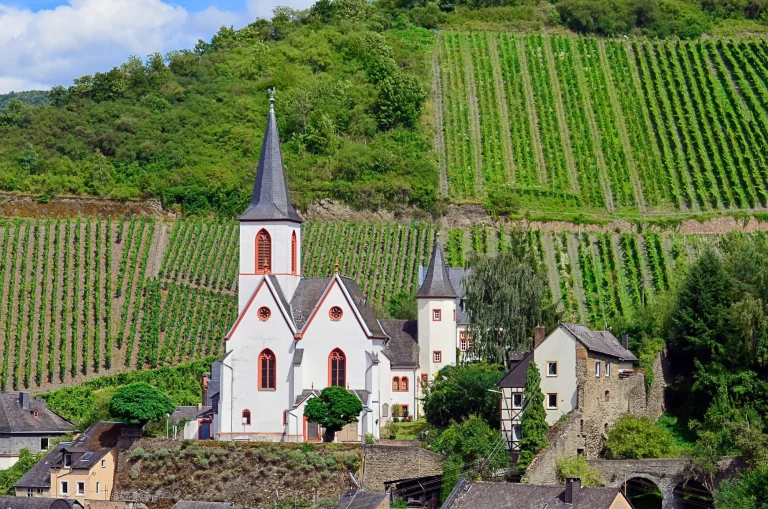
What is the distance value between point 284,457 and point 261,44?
274 ft

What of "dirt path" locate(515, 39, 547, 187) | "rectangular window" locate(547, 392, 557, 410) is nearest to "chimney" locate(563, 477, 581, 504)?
"rectangular window" locate(547, 392, 557, 410)

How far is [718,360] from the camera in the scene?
56000 mm

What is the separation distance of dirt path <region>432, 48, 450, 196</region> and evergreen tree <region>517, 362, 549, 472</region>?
51.3m

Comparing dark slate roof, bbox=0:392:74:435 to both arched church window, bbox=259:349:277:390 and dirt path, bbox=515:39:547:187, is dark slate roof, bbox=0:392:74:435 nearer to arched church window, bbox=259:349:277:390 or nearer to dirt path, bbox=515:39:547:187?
arched church window, bbox=259:349:277:390

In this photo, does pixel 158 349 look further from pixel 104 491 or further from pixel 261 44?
pixel 261 44

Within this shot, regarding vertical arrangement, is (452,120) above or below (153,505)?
above

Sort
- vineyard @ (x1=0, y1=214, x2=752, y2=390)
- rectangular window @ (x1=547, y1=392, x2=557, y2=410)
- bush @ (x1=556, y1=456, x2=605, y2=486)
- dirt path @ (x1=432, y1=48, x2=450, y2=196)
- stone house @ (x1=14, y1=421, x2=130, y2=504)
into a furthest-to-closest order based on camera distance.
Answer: dirt path @ (x1=432, y1=48, x2=450, y2=196)
vineyard @ (x1=0, y1=214, x2=752, y2=390)
stone house @ (x1=14, y1=421, x2=130, y2=504)
rectangular window @ (x1=547, y1=392, x2=557, y2=410)
bush @ (x1=556, y1=456, x2=605, y2=486)

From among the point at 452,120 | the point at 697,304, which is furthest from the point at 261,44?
the point at 697,304

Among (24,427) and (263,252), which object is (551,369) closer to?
(263,252)

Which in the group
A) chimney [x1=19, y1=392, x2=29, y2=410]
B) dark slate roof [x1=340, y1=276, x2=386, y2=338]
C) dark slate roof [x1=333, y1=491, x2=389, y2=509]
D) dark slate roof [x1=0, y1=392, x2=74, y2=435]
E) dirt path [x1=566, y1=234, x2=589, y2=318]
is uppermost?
dirt path [x1=566, y1=234, x2=589, y2=318]

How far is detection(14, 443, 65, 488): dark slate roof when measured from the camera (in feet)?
181

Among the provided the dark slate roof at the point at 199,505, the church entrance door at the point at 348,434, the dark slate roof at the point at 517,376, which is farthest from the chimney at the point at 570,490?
the church entrance door at the point at 348,434

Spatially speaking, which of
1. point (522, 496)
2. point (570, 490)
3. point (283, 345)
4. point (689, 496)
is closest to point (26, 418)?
point (283, 345)

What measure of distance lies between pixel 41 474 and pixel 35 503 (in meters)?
4.28
